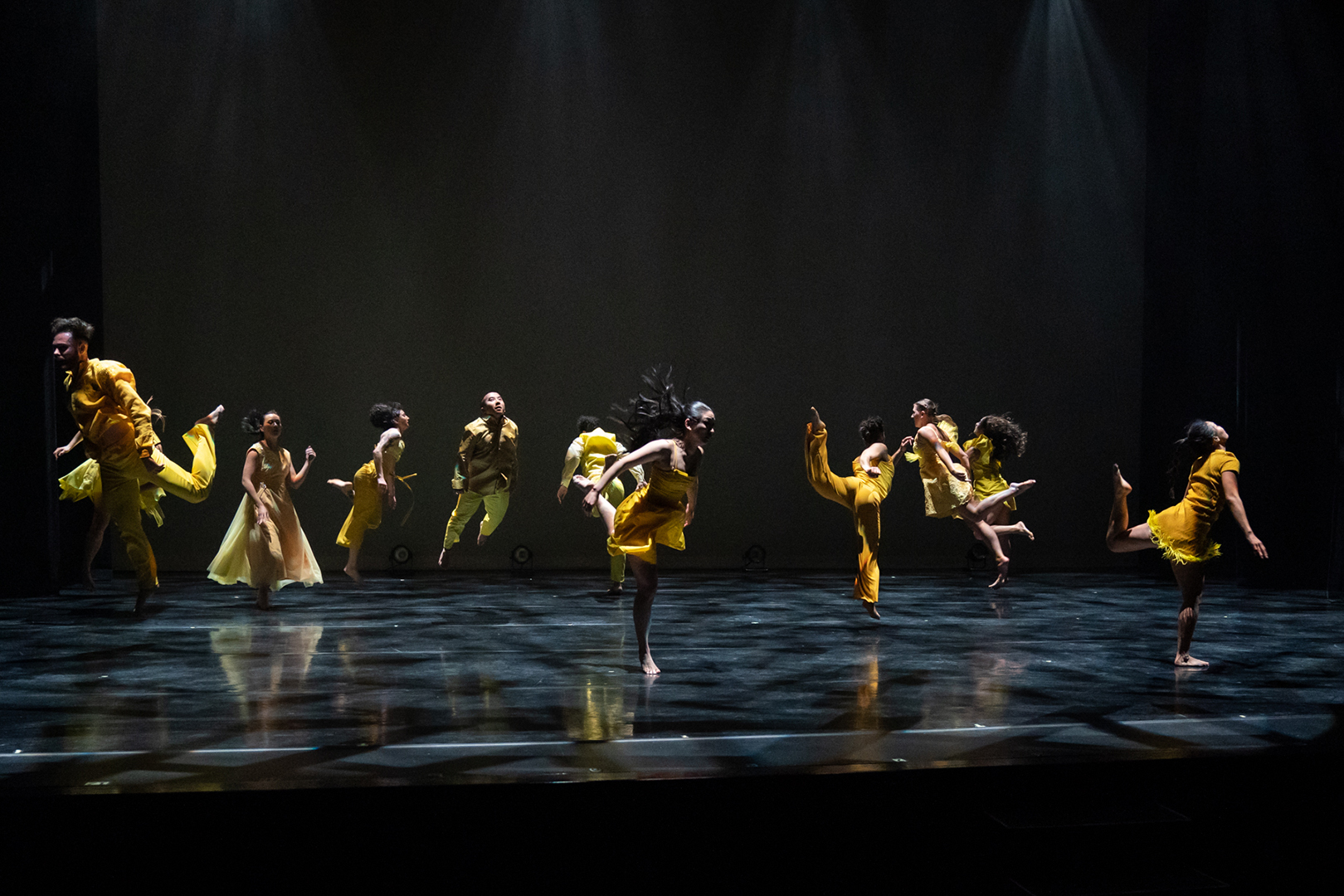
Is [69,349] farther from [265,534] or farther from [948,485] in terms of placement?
[948,485]

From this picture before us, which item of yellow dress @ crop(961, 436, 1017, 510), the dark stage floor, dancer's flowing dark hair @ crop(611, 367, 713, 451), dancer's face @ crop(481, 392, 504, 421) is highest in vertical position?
dancer's face @ crop(481, 392, 504, 421)

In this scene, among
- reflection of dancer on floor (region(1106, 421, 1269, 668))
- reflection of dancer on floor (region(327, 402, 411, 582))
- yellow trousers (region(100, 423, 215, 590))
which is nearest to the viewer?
reflection of dancer on floor (region(1106, 421, 1269, 668))

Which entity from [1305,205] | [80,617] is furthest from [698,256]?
[80,617]

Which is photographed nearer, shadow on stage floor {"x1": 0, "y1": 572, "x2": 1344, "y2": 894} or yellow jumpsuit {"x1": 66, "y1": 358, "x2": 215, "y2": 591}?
shadow on stage floor {"x1": 0, "y1": 572, "x2": 1344, "y2": 894}

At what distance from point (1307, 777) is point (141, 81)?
36.0 feet

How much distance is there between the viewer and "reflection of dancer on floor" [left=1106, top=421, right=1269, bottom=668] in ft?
18.3

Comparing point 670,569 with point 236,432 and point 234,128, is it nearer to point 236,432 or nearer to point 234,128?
point 236,432

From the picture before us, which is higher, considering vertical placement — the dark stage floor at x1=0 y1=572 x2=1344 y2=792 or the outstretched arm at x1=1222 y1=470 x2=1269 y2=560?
the outstretched arm at x1=1222 y1=470 x2=1269 y2=560

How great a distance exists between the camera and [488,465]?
9.58 metres

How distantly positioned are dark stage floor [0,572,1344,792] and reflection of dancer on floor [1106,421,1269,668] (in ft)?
1.26

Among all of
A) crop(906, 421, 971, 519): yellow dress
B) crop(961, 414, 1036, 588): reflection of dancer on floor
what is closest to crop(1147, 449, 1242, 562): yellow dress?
crop(906, 421, 971, 519): yellow dress

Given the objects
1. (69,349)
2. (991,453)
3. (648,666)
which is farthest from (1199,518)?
(69,349)

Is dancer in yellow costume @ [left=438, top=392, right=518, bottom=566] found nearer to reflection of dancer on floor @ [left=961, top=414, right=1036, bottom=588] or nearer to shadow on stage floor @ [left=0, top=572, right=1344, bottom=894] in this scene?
shadow on stage floor @ [left=0, top=572, right=1344, bottom=894]

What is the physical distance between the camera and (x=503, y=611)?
7645mm
